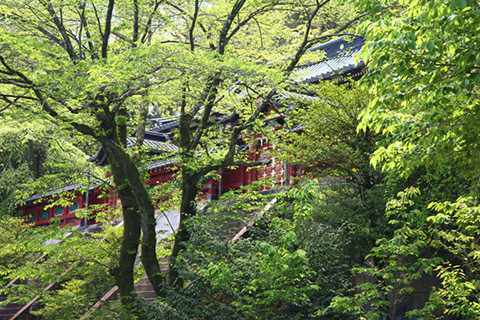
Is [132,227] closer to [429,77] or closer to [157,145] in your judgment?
[429,77]

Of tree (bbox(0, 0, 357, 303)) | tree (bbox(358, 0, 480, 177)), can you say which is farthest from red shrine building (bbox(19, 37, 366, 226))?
tree (bbox(358, 0, 480, 177))

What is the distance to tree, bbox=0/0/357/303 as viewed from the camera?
9695 mm

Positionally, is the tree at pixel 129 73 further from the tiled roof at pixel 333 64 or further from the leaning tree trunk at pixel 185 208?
the tiled roof at pixel 333 64

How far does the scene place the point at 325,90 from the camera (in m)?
10.6

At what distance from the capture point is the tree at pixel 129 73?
31.8ft

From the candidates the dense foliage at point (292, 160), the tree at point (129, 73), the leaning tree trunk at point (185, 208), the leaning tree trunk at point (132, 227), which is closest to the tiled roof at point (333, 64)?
the tree at point (129, 73)

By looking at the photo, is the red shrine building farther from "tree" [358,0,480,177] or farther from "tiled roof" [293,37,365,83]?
"tree" [358,0,480,177]

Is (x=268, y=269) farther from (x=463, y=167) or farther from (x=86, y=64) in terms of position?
(x=86, y=64)

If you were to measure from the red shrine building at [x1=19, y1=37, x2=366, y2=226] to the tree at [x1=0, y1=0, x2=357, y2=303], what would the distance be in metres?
0.90

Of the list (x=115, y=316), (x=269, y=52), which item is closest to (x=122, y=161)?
(x=115, y=316)

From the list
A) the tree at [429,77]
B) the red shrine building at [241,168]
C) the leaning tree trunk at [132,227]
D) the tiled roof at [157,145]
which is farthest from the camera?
the tiled roof at [157,145]

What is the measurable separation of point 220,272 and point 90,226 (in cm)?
1717

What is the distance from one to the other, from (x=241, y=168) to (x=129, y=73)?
37.2ft

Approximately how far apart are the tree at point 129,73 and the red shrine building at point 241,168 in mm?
903
